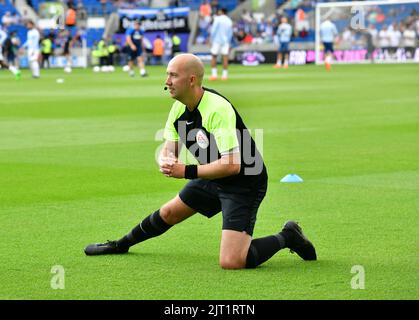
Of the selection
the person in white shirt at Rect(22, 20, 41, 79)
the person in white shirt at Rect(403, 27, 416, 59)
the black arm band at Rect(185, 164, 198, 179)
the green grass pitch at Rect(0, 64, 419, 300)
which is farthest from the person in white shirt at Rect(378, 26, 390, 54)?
the black arm band at Rect(185, 164, 198, 179)

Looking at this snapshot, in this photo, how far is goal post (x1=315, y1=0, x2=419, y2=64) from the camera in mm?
52156

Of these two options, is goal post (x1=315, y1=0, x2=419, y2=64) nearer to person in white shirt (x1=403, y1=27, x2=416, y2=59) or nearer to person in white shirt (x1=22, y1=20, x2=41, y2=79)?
person in white shirt (x1=403, y1=27, x2=416, y2=59)

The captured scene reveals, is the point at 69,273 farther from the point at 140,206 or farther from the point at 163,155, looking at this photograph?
the point at 140,206

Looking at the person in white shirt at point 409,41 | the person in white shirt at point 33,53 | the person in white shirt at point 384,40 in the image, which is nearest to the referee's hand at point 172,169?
the person in white shirt at point 33,53

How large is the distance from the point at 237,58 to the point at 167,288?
5115 cm

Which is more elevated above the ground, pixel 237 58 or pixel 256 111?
pixel 256 111

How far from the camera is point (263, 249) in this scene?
8.02 metres

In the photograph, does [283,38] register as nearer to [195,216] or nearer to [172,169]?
[195,216]

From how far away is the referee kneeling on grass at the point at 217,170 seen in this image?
7727 mm

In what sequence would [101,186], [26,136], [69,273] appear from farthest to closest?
[26,136] → [101,186] → [69,273]

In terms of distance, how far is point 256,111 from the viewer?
2322 centimetres

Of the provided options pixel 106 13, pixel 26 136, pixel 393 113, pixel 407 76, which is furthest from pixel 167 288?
pixel 106 13

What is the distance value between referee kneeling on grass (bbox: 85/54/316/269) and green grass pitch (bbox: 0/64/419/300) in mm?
173

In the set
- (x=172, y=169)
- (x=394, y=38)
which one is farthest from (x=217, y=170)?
(x=394, y=38)
